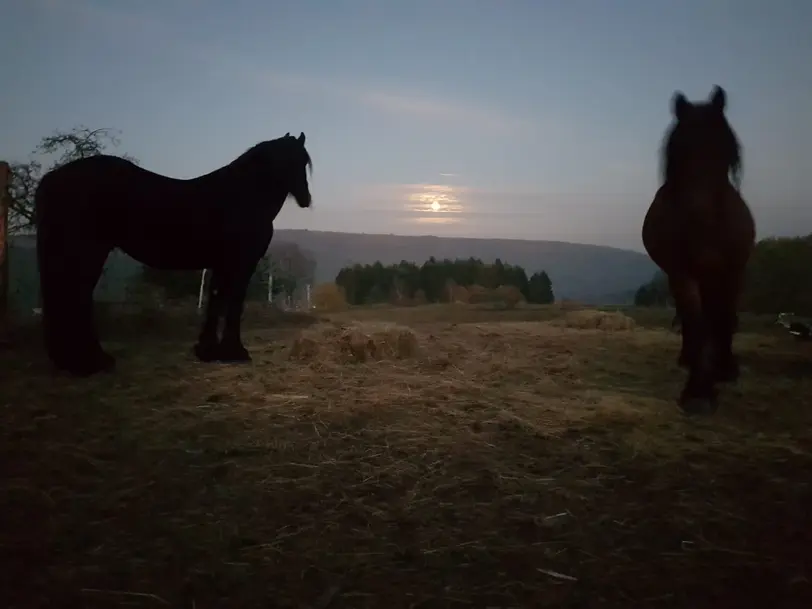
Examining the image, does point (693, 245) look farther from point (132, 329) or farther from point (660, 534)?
point (132, 329)

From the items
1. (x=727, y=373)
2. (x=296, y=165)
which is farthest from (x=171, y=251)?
(x=727, y=373)

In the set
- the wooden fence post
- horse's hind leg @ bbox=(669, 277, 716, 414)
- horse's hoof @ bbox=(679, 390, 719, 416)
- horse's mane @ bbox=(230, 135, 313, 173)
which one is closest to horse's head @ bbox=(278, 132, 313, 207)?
horse's mane @ bbox=(230, 135, 313, 173)

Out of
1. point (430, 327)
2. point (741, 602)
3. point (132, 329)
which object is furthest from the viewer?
point (430, 327)

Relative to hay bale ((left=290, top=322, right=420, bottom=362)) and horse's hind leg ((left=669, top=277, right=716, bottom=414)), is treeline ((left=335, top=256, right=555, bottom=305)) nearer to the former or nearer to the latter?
hay bale ((left=290, top=322, right=420, bottom=362))

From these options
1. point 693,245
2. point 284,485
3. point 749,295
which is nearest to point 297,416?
point 284,485

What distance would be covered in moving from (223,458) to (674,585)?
1.91 metres

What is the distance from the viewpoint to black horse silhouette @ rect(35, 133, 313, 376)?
4.14 m

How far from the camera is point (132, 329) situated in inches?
250

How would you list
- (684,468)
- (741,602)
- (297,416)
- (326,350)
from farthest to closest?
(326,350) → (297,416) → (684,468) → (741,602)

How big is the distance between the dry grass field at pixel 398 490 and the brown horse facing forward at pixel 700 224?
1.23ft

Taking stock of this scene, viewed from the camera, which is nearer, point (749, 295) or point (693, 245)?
point (693, 245)

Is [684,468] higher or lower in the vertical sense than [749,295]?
lower

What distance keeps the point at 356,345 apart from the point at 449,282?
506 cm

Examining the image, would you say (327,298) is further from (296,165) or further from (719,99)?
(719,99)
